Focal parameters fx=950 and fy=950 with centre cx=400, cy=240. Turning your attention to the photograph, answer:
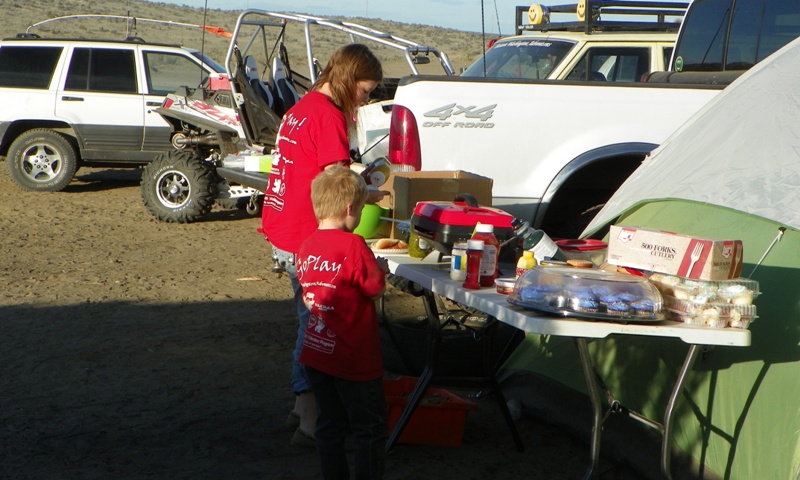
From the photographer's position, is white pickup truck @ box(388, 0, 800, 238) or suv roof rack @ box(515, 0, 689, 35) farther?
suv roof rack @ box(515, 0, 689, 35)

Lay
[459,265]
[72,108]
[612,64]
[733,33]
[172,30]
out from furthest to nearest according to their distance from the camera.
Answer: [172,30] → [72,108] → [612,64] → [733,33] → [459,265]

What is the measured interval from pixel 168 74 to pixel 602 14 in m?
6.75

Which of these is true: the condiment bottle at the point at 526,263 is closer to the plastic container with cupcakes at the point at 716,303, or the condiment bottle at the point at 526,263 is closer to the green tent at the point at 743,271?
the plastic container with cupcakes at the point at 716,303

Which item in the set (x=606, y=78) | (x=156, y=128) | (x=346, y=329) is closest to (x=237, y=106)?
(x=156, y=128)

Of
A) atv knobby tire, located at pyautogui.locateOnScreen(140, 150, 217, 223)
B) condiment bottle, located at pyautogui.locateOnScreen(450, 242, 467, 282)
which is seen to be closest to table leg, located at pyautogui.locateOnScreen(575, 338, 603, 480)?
condiment bottle, located at pyautogui.locateOnScreen(450, 242, 467, 282)

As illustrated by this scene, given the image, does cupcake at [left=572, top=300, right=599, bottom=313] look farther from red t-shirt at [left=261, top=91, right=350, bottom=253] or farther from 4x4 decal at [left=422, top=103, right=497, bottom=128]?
4x4 decal at [left=422, top=103, right=497, bottom=128]

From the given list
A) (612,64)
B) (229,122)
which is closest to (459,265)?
(612,64)

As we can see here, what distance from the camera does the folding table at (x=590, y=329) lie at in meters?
3.10

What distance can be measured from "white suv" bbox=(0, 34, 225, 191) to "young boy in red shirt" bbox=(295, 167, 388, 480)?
29.2 ft

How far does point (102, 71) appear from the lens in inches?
487

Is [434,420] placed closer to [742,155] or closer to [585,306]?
[585,306]

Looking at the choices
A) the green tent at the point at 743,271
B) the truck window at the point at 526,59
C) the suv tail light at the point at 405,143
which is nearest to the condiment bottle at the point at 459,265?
the green tent at the point at 743,271

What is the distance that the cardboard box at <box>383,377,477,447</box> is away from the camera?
14.5 feet

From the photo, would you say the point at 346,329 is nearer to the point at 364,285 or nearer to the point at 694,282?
the point at 364,285
